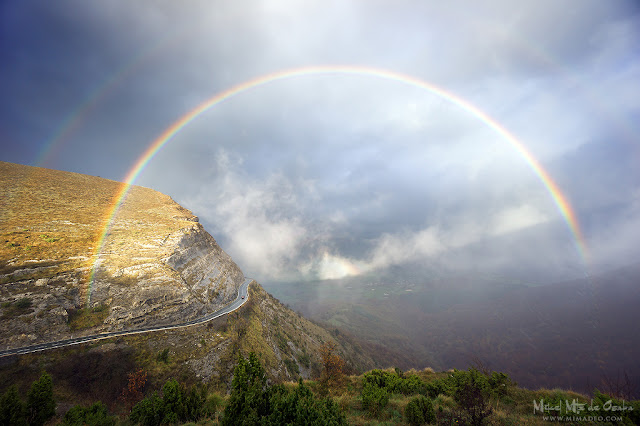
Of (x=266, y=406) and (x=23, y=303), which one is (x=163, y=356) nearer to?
(x=23, y=303)

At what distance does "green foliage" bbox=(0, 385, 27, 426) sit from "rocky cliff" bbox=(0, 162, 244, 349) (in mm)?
33785

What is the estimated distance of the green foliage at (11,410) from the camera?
10383 mm

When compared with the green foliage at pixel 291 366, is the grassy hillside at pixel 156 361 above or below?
above

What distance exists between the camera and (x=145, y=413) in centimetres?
1345

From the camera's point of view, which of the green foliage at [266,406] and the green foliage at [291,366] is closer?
the green foliage at [266,406]

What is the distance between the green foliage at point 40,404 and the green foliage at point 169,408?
4213 millimetres

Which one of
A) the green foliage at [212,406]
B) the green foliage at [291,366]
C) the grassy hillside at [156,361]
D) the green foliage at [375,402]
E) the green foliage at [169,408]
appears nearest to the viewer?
the green foliage at [169,408]

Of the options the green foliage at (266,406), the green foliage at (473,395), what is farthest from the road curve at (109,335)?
the green foliage at (473,395)

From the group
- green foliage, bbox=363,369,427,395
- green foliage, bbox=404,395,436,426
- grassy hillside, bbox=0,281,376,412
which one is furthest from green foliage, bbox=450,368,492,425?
grassy hillside, bbox=0,281,376,412

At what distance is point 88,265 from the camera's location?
4347cm

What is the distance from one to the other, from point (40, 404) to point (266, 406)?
45.5ft

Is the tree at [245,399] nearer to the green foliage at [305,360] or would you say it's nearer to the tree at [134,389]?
the tree at [134,389]

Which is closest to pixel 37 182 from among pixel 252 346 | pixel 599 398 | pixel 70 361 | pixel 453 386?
pixel 70 361

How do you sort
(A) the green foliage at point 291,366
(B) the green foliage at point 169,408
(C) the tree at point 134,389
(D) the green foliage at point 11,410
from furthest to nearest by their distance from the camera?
(A) the green foliage at point 291,366 < (C) the tree at point 134,389 < (B) the green foliage at point 169,408 < (D) the green foliage at point 11,410
